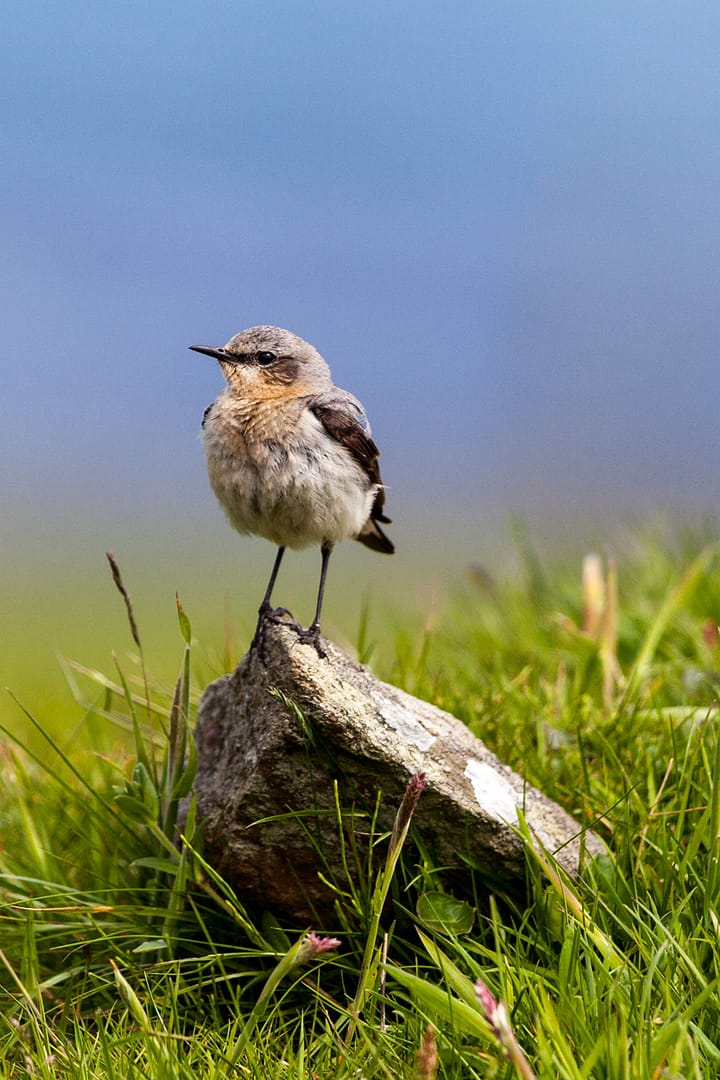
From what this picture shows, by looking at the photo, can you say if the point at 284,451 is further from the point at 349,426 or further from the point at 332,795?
the point at 332,795

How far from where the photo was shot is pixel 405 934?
3.83 m

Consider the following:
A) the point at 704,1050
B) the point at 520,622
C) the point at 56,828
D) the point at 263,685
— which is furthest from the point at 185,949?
the point at 520,622

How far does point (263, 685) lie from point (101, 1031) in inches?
49.7

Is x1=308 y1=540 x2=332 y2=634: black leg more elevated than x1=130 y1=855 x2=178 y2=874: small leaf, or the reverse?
x1=308 y1=540 x2=332 y2=634: black leg

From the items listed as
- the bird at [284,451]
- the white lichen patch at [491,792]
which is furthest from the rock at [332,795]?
the bird at [284,451]

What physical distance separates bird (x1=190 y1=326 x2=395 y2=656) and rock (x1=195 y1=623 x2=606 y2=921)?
57 centimetres

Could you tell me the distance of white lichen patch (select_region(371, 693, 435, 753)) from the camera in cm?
376

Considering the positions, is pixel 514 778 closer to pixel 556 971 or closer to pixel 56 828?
pixel 556 971

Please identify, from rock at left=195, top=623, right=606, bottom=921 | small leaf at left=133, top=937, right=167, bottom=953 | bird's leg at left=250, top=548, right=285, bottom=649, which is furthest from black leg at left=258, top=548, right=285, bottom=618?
small leaf at left=133, top=937, right=167, bottom=953

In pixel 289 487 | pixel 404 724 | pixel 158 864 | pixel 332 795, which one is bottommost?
pixel 158 864

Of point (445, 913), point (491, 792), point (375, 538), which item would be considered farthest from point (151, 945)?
point (375, 538)

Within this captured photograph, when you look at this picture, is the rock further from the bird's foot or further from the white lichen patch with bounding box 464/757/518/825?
the bird's foot

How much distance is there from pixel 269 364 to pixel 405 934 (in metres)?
2.65

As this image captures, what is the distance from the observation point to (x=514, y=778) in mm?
4199
